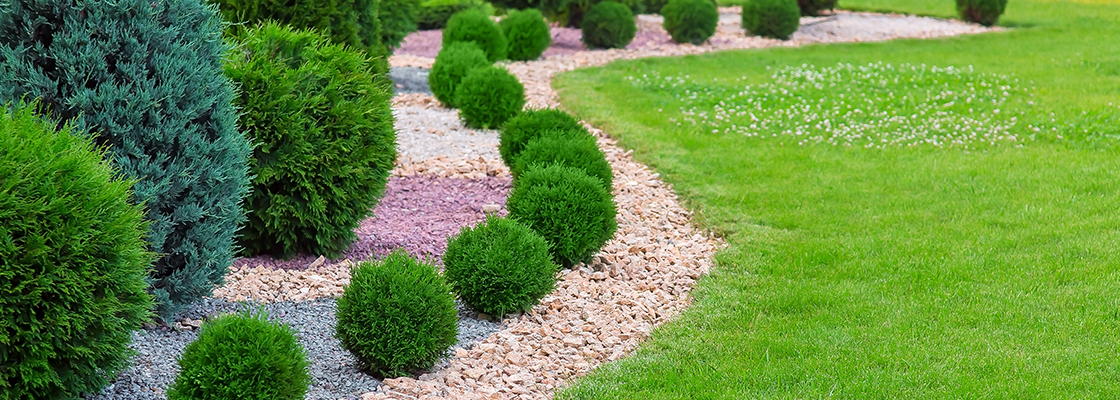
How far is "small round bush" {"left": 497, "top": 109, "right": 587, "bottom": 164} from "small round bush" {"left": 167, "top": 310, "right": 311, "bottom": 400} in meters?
3.61

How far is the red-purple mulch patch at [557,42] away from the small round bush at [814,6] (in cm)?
358

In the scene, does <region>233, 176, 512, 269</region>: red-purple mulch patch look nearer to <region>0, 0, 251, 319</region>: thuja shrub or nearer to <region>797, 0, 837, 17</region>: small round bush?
<region>0, 0, 251, 319</region>: thuja shrub

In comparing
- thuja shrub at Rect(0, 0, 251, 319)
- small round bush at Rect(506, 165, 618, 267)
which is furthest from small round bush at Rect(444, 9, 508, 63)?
thuja shrub at Rect(0, 0, 251, 319)

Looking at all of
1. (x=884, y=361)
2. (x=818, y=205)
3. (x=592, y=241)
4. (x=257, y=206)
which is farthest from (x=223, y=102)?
(x=818, y=205)

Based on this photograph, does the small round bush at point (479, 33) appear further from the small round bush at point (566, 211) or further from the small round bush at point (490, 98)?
the small round bush at point (566, 211)

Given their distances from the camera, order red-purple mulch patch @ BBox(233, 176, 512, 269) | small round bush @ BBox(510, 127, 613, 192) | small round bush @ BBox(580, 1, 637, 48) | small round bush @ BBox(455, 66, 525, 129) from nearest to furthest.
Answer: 1. red-purple mulch patch @ BBox(233, 176, 512, 269)
2. small round bush @ BBox(510, 127, 613, 192)
3. small round bush @ BBox(455, 66, 525, 129)
4. small round bush @ BBox(580, 1, 637, 48)

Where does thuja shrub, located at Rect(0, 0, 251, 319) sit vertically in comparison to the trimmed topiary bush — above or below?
above

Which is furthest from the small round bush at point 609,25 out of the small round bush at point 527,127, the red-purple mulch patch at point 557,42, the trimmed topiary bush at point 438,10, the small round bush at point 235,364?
the small round bush at point 235,364

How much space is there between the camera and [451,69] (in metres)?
10.4

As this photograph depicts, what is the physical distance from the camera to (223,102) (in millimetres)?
4426

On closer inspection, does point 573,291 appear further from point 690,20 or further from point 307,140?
point 690,20

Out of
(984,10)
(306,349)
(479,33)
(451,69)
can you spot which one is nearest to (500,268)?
(306,349)

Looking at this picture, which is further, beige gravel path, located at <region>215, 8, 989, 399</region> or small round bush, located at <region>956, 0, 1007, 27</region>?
small round bush, located at <region>956, 0, 1007, 27</region>

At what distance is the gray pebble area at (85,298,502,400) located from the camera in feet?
13.4
